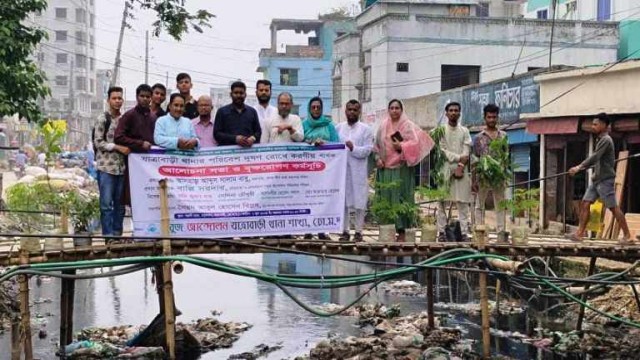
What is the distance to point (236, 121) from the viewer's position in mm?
A: 10703

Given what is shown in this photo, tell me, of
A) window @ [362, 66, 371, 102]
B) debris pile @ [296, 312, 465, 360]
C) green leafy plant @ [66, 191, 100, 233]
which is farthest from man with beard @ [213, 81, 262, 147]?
window @ [362, 66, 371, 102]

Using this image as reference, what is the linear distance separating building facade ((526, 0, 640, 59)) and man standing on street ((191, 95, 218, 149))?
2758cm

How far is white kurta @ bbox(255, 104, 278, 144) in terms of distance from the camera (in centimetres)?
1118

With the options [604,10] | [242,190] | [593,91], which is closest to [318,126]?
[242,190]

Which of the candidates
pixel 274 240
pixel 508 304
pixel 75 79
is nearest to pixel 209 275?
pixel 508 304

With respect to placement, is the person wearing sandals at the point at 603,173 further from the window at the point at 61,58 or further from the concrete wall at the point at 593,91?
the window at the point at 61,58

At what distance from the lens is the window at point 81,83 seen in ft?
330

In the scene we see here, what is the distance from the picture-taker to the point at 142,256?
32.8 ft

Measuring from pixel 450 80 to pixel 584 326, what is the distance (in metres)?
28.6

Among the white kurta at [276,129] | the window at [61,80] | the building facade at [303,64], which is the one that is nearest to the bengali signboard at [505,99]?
the white kurta at [276,129]

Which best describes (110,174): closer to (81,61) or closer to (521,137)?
(521,137)

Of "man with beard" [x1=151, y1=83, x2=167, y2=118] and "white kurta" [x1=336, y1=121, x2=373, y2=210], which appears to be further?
"man with beard" [x1=151, y1=83, x2=167, y2=118]

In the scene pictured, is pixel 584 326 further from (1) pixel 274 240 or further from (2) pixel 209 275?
(2) pixel 209 275

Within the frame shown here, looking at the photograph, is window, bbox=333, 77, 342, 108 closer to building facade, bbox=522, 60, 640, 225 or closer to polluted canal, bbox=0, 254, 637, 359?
building facade, bbox=522, 60, 640, 225
